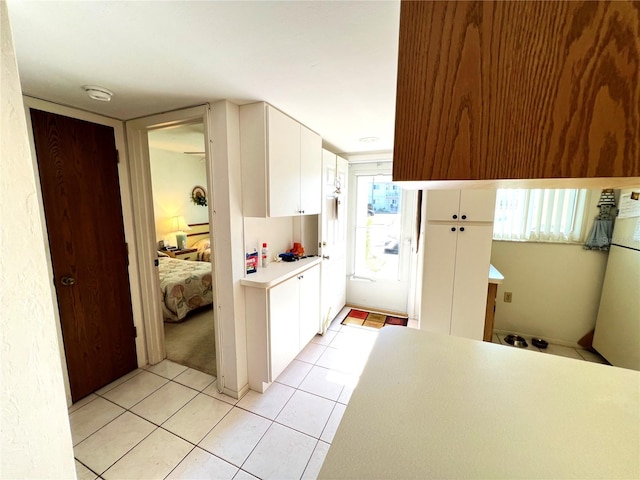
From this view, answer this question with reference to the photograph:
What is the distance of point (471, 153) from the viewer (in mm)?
408

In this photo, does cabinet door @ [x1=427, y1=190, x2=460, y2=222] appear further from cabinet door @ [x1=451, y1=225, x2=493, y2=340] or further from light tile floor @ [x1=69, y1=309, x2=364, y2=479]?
light tile floor @ [x1=69, y1=309, x2=364, y2=479]

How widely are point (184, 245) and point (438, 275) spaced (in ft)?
14.3

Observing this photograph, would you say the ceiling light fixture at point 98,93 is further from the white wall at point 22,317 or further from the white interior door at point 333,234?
the white interior door at point 333,234

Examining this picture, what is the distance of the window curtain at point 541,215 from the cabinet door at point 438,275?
1408mm

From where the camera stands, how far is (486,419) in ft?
2.35

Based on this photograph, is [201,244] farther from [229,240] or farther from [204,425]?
[204,425]

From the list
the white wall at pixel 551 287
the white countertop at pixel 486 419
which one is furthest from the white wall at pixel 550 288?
the white countertop at pixel 486 419

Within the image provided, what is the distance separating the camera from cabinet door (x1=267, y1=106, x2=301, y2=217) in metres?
1.88

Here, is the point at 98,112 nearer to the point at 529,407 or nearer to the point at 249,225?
the point at 249,225

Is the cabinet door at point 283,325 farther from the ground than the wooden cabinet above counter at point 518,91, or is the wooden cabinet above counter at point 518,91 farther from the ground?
the wooden cabinet above counter at point 518,91

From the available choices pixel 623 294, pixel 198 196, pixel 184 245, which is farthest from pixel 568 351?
pixel 198 196

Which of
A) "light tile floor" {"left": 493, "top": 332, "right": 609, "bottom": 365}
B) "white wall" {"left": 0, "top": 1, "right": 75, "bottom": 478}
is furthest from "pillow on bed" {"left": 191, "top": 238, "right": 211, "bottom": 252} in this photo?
"light tile floor" {"left": 493, "top": 332, "right": 609, "bottom": 365}

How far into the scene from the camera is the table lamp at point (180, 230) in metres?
4.59

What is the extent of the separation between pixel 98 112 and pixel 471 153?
2608mm
